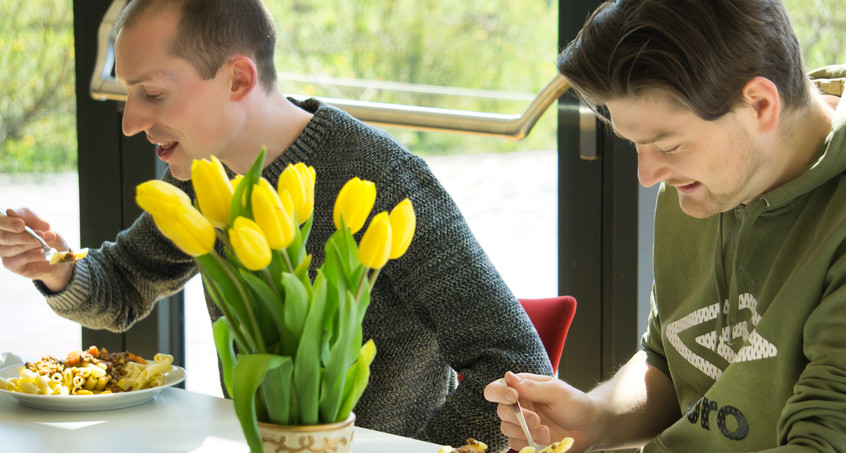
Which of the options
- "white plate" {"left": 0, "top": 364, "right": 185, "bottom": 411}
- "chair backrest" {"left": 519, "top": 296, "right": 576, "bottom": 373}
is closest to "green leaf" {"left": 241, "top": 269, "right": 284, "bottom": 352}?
"white plate" {"left": 0, "top": 364, "right": 185, "bottom": 411}

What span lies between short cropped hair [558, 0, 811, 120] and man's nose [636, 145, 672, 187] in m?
0.08

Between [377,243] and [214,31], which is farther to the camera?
[214,31]

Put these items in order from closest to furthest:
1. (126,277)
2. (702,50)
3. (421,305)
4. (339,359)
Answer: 1. (339,359)
2. (702,50)
3. (421,305)
4. (126,277)

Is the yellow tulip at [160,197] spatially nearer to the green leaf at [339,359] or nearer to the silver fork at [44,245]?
the green leaf at [339,359]

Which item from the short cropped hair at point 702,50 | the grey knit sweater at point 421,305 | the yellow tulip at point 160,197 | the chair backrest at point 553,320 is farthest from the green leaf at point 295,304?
the chair backrest at point 553,320

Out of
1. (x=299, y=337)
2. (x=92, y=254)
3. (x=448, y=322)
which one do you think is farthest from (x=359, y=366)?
(x=92, y=254)

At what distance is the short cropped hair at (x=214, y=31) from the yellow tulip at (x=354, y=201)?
0.78 metres

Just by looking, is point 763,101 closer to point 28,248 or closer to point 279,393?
point 279,393

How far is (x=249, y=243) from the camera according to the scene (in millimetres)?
808

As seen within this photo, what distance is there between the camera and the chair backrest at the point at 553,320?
4.98 ft

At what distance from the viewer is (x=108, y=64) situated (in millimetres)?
2320

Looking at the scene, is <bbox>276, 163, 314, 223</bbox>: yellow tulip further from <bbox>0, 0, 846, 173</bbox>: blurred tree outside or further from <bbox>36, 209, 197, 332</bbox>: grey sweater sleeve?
<bbox>0, 0, 846, 173</bbox>: blurred tree outside

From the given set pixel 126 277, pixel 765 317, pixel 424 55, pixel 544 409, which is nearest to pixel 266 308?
pixel 544 409

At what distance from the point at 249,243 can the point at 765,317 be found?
2.15ft
